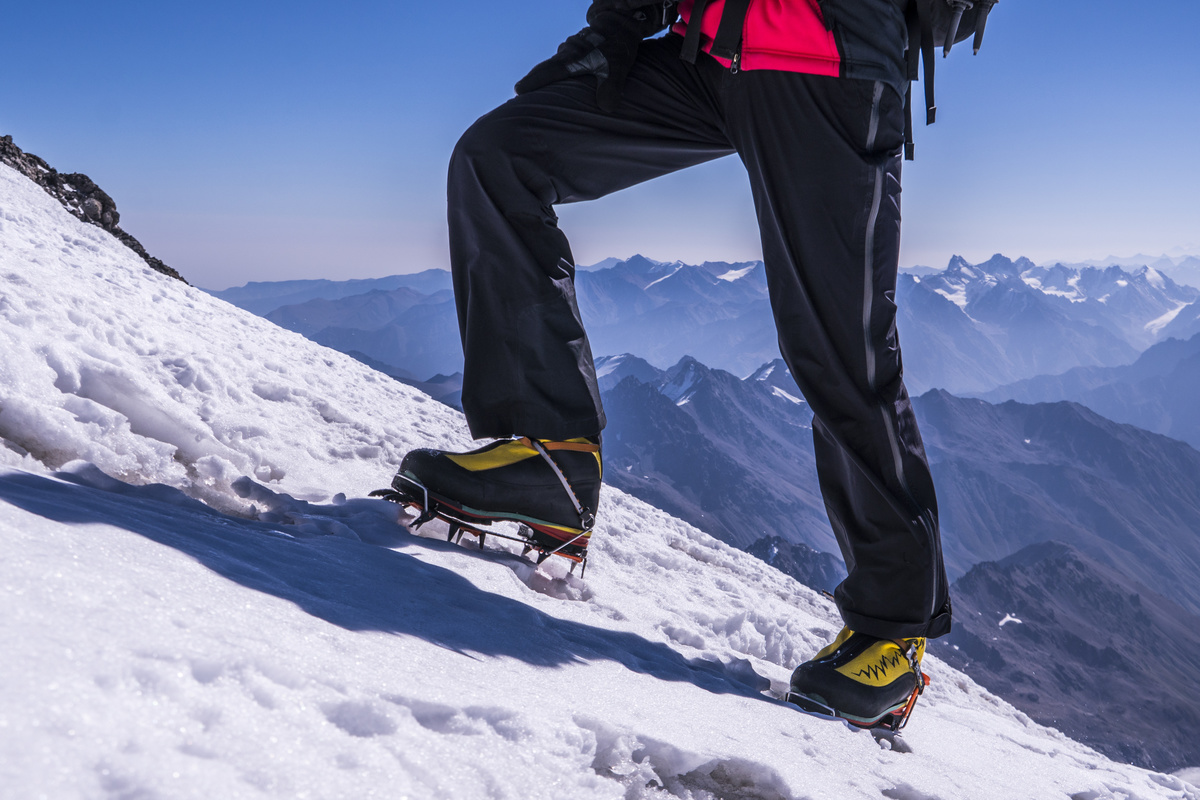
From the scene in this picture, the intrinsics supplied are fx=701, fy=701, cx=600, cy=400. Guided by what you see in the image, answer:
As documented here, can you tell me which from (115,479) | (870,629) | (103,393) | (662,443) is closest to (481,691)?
(870,629)

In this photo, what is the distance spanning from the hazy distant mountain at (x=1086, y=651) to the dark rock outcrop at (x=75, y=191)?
3630 inches

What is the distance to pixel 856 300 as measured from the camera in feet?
5.45

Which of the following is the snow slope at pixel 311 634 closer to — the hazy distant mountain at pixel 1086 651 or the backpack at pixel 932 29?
the backpack at pixel 932 29

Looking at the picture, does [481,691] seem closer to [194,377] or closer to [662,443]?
[194,377]

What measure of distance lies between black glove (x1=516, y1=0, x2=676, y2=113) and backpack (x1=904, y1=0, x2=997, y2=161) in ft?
2.07

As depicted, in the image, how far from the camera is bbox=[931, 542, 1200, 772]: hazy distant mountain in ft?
263

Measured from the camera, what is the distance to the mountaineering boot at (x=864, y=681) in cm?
168

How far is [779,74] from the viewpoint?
1.69 metres

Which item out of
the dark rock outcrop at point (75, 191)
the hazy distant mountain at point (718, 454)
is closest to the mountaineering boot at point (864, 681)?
the dark rock outcrop at point (75, 191)

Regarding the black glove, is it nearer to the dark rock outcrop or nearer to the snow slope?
the snow slope

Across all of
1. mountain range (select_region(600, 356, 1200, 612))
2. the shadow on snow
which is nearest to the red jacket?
the shadow on snow

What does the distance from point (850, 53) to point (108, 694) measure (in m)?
1.79

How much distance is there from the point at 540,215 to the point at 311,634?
50.4 inches

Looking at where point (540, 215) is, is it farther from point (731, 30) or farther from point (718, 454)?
point (718, 454)
